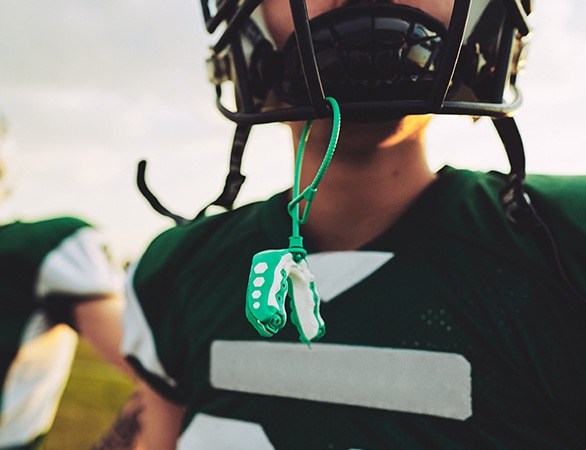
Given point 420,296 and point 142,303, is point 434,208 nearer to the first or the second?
point 420,296

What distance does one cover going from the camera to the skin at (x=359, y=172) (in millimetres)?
917

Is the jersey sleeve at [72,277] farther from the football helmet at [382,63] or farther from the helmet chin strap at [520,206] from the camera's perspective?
the helmet chin strap at [520,206]

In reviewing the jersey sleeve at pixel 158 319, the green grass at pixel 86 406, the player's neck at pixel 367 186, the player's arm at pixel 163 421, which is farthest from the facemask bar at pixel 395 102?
the green grass at pixel 86 406

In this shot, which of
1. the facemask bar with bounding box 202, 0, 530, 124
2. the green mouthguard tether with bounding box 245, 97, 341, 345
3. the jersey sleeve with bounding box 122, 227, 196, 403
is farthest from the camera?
the jersey sleeve with bounding box 122, 227, 196, 403

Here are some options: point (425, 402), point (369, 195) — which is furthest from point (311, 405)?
point (369, 195)

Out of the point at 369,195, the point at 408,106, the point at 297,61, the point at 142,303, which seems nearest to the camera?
the point at 408,106

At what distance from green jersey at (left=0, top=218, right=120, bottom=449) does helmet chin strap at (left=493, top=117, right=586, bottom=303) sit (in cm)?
127

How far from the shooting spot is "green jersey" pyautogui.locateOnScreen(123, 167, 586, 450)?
831 millimetres

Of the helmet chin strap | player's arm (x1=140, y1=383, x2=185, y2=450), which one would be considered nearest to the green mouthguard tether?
the helmet chin strap

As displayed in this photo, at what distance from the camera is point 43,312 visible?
175 cm

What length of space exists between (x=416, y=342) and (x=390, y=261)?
133 millimetres

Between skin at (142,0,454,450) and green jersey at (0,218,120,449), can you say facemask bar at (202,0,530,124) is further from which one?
green jersey at (0,218,120,449)

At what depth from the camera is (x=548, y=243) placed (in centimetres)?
84

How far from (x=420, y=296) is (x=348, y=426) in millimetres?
219
